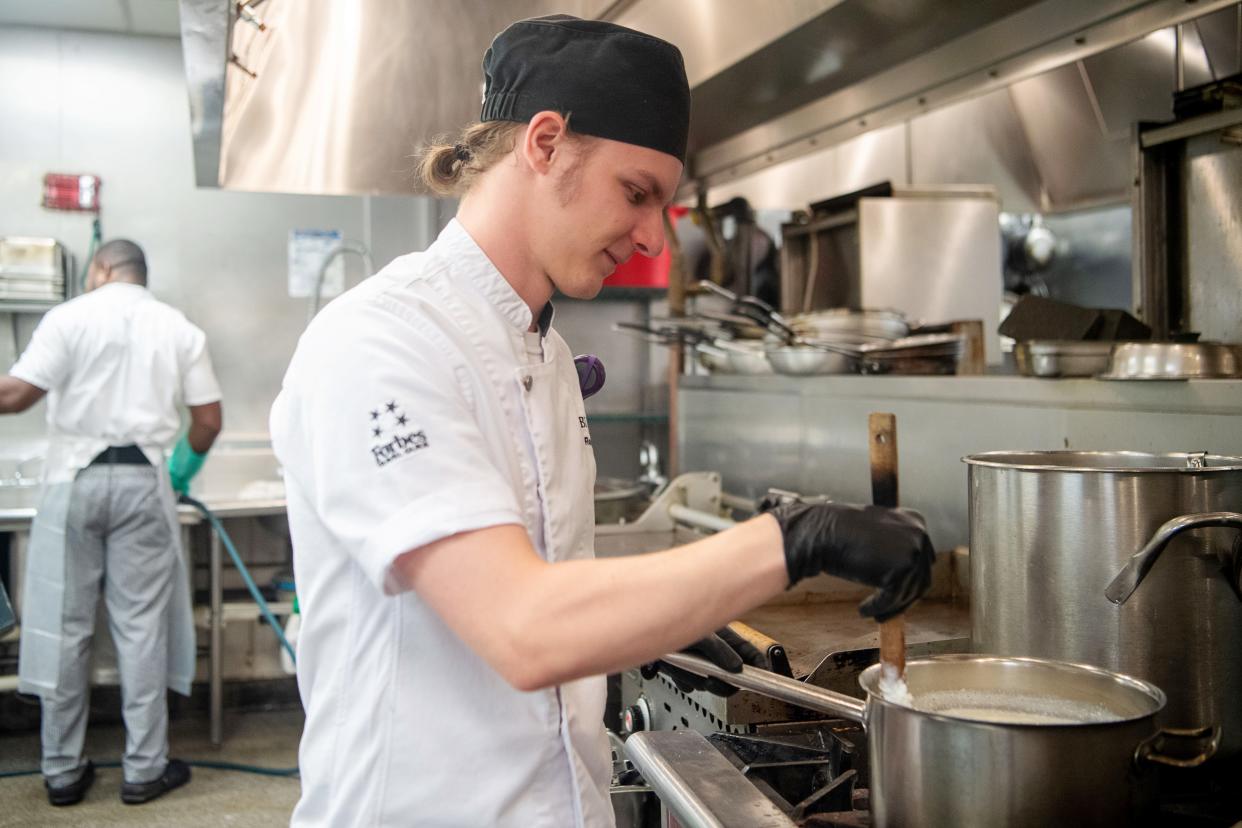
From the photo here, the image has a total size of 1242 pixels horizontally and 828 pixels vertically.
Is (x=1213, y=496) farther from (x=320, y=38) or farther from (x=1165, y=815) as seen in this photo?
(x=320, y=38)

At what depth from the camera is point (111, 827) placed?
136 inches

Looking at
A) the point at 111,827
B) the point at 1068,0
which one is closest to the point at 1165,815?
the point at 1068,0

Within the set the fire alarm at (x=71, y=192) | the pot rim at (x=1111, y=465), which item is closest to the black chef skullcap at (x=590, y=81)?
the pot rim at (x=1111, y=465)

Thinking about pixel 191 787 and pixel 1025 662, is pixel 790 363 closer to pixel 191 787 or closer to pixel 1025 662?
pixel 1025 662

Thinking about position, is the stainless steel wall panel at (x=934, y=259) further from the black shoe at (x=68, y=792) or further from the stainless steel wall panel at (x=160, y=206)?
the black shoe at (x=68, y=792)

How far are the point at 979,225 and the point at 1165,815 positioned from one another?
2689mm

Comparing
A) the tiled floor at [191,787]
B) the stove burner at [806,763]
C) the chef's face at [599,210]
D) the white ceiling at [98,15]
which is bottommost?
the tiled floor at [191,787]

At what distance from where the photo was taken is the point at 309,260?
17.4 ft

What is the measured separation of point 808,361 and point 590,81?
5.66 ft

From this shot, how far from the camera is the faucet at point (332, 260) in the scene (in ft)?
16.2

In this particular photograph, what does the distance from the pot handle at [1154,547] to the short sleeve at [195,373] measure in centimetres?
354

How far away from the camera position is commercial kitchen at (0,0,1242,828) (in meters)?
1.07

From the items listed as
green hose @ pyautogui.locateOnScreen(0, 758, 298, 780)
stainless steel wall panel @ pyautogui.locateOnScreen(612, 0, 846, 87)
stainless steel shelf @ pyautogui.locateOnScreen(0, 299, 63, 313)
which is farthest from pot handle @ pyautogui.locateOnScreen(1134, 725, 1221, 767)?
stainless steel shelf @ pyautogui.locateOnScreen(0, 299, 63, 313)

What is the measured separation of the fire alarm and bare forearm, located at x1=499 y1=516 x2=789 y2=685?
4922mm
